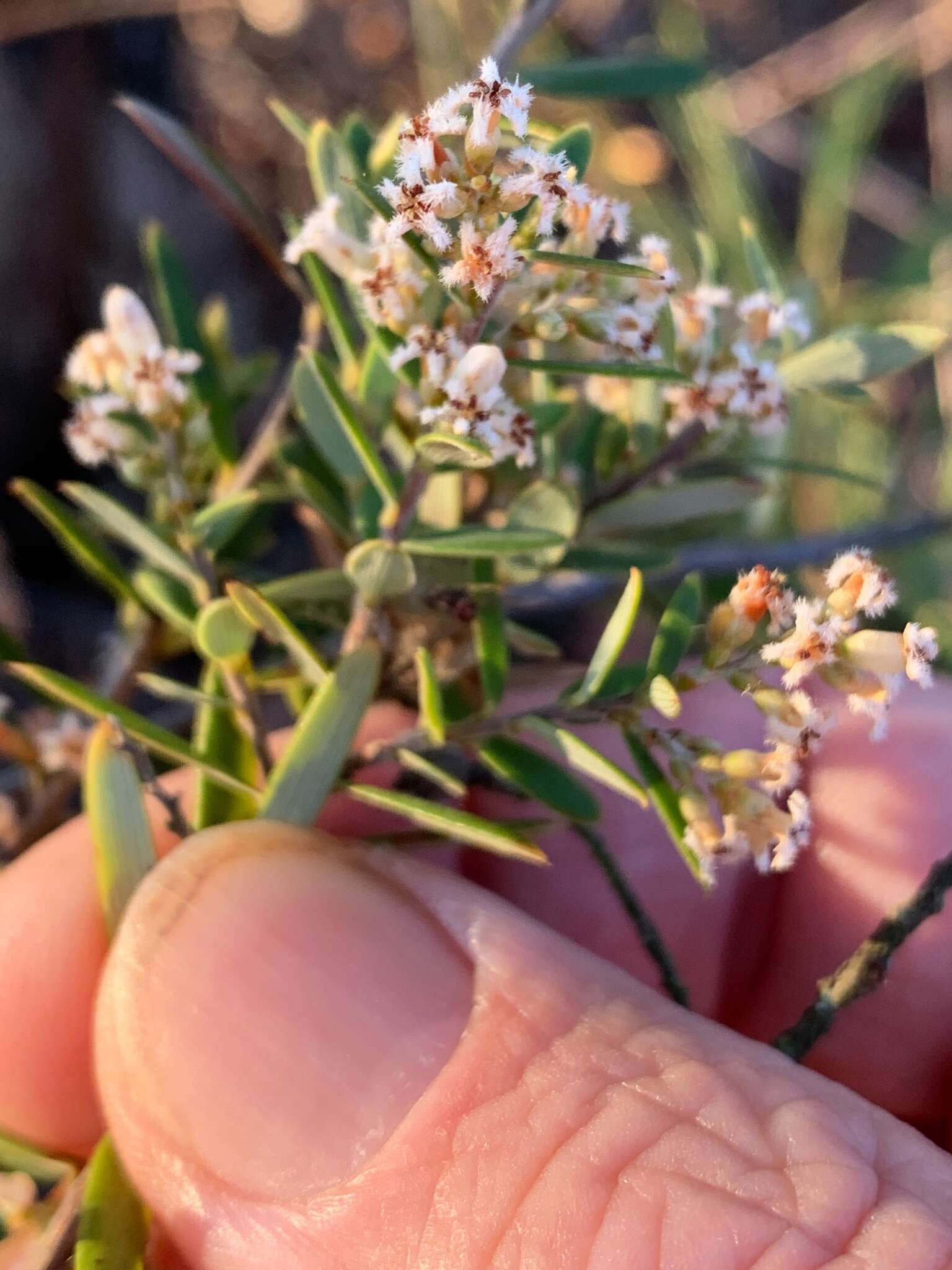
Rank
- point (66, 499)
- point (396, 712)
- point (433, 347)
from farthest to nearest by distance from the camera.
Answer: point (66, 499) → point (396, 712) → point (433, 347)

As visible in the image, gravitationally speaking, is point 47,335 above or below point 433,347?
above

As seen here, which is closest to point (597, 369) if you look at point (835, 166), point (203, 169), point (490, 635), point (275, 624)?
point (490, 635)

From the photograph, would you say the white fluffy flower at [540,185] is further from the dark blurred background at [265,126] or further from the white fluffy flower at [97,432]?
the dark blurred background at [265,126]

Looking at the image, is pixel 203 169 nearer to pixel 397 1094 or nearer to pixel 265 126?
pixel 397 1094

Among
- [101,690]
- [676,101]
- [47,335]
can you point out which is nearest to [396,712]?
[101,690]

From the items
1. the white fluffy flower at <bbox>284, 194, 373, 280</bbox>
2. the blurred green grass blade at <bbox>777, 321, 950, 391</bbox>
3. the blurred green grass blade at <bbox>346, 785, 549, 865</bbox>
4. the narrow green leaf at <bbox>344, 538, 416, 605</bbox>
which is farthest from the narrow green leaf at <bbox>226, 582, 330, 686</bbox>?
the blurred green grass blade at <bbox>777, 321, 950, 391</bbox>

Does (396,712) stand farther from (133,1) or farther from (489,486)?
(133,1)

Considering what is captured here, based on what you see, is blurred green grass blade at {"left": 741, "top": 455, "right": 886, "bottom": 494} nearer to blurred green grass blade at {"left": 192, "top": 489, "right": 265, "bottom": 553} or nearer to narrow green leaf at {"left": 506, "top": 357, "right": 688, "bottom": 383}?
narrow green leaf at {"left": 506, "top": 357, "right": 688, "bottom": 383}

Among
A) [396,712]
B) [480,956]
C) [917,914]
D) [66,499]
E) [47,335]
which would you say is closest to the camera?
[917,914]

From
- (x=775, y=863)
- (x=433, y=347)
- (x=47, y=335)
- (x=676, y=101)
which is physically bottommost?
(x=775, y=863)
